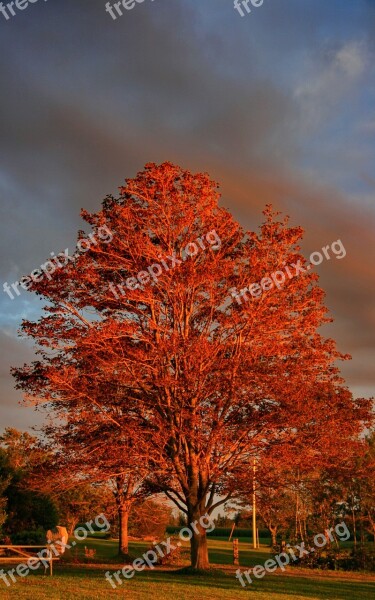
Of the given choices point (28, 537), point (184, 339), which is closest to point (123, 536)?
A: point (28, 537)

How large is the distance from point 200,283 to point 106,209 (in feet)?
14.6

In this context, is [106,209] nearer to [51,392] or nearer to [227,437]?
[51,392]

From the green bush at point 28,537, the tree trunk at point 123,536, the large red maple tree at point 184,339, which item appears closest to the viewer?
the large red maple tree at point 184,339

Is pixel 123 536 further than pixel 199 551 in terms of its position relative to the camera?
Yes

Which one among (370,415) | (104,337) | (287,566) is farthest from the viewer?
(287,566)

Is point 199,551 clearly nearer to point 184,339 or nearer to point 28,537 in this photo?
point 184,339

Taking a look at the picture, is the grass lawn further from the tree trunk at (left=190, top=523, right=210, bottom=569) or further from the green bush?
the green bush

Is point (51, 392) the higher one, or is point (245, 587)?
point (51, 392)

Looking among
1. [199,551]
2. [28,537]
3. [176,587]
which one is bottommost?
[176,587]

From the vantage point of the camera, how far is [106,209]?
23.2 metres

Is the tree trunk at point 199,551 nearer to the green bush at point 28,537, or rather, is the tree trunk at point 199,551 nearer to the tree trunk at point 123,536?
the tree trunk at point 123,536

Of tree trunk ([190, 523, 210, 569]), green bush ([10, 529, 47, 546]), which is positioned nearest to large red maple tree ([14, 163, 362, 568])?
tree trunk ([190, 523, 210, 569])

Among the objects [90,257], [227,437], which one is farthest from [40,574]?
[90,257]

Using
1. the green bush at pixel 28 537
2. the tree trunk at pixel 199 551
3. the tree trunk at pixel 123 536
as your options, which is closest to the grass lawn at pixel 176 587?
the tree trunk at pixel 199 551
